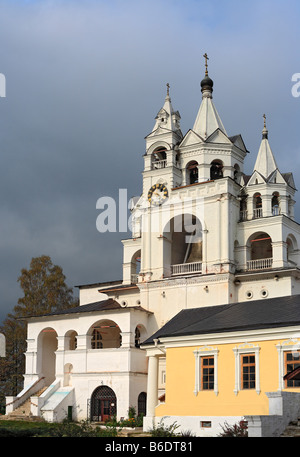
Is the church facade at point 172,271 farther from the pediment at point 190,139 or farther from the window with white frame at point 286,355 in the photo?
the window with white frame at point 286,355

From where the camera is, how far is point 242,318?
93.7 feet

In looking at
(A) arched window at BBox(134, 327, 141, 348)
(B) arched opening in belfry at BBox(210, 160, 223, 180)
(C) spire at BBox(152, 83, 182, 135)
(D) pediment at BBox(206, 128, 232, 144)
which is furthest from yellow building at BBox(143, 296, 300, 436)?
(C) spire at BBox(152, 83, 182, 135)

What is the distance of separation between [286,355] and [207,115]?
905 inches

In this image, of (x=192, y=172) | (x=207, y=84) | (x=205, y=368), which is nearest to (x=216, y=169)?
(x=192, y=172)

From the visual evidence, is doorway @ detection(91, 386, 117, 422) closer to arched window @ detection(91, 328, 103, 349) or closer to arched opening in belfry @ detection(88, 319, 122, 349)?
arched opening in belfry @ detection(88, 319, 122, 349)

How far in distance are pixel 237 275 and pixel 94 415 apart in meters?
12.0

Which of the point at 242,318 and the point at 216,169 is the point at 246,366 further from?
the point at 216,169

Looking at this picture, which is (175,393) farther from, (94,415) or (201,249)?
(201,249)

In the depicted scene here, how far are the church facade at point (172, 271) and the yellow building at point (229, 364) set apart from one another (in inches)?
79.5

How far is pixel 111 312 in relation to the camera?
40750 mm

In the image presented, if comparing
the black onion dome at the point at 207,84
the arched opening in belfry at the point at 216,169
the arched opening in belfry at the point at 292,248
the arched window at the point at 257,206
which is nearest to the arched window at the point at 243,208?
the arched window at the point at 257,206

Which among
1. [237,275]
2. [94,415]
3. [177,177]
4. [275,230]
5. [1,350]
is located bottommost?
[94,415]
